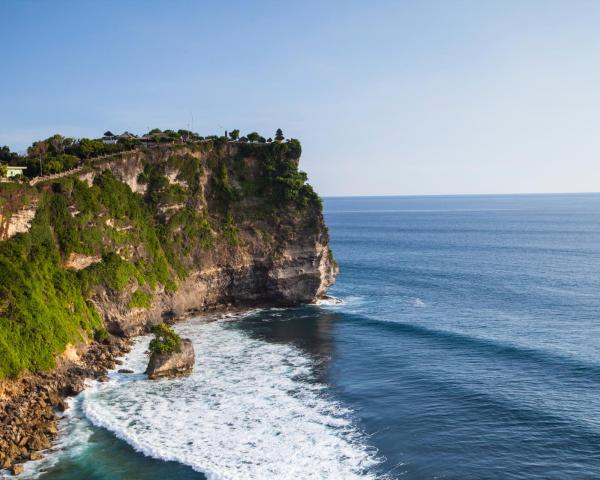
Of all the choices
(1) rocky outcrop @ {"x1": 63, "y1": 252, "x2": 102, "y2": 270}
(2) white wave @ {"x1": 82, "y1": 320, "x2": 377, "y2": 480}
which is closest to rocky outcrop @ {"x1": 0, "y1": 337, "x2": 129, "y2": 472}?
(2) white wave @ {"x1": 82, "y1": 320, "x2": 377, "y2": 480}

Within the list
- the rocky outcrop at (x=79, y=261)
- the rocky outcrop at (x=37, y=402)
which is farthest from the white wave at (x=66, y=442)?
the rocky outcrop at (x=79, y=261)

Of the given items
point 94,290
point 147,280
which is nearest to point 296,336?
point 147,280

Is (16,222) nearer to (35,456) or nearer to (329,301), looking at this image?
(35,456)

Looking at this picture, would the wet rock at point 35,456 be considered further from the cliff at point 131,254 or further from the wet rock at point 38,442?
the wet rock at point 38,442

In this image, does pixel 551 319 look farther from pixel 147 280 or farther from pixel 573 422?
pixel 147 280

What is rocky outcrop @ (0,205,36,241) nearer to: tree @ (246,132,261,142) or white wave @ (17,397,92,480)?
white wave @ (17,397,92,480)

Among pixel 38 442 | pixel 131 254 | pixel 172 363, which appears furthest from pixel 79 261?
pixel 38 442
